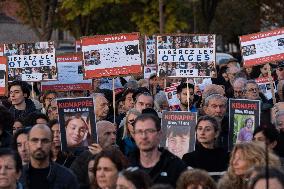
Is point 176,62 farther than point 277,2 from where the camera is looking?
No

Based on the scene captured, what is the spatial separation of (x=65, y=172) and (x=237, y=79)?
23.8 feet

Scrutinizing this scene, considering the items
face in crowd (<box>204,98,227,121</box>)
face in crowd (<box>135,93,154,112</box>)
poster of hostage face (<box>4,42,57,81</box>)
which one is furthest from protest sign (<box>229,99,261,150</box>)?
poster of hostage face (<box>4,42,57,81</box>)

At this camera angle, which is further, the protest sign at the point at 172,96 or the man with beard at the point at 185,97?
the protest sign at the point at 172,96

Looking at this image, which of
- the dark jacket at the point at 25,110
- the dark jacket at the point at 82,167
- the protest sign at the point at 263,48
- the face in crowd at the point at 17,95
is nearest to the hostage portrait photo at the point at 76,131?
the dark jacket at the point at 82,167

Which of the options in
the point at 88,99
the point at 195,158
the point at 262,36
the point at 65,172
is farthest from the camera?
the point at 262,36

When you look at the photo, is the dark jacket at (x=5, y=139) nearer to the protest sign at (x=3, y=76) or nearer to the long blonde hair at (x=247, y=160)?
the long blonde hair at (x=247, y=160)

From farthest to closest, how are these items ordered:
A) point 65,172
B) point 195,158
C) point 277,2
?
point 277,2 < point 195,158 < point 65,172

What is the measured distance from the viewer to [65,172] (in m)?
9.46

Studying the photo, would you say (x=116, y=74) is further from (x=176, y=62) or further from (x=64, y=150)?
(x=64, y=150)

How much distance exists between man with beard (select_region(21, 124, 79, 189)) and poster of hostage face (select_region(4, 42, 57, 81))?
839 centimetres

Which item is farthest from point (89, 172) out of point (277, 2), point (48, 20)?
point (277, 2)

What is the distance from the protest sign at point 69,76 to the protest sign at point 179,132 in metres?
6.36

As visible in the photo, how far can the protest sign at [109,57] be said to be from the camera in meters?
16.2

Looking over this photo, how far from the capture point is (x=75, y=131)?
1162 cm
